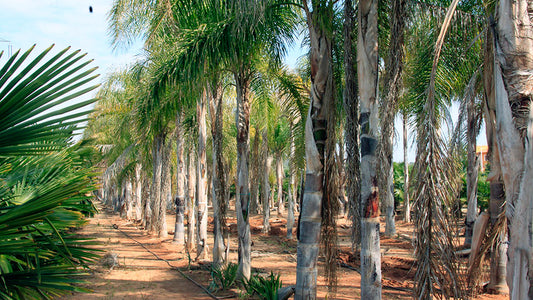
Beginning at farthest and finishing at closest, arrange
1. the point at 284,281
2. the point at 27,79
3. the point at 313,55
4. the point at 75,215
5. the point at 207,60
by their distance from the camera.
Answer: the point at 284,281 → the point at 207,60 → the point at 313,55 → the point at 75,215 → the point at 27,79

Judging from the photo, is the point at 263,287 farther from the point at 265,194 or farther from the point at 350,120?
the point at 265,194

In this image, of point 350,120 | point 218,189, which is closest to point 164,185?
point 218,189

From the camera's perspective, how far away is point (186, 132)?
14.9 m

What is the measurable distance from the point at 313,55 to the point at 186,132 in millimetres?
8834

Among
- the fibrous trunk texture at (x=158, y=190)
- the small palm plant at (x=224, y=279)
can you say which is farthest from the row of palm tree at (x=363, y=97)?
the fibrous trunk texture at (x=158, y=190)

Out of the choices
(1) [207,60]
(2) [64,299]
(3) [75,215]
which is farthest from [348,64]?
(2) [64,299]

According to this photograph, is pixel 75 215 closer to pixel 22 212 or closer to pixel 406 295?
pixel 22 212

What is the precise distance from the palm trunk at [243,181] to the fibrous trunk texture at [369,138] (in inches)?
134

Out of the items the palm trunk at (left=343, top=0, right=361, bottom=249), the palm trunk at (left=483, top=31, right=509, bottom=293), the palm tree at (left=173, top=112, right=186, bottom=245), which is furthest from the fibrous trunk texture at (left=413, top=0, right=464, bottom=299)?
the palm tree at (left=173, top=112, right=186, bottom=245)

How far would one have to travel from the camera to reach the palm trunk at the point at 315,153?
670 centimetres

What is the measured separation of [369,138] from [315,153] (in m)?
0.93

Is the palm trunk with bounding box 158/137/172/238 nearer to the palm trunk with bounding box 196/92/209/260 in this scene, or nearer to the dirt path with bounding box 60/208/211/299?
the dirt path with bounding box 60/208/211/299

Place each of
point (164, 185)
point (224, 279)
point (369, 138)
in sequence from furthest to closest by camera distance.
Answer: point (164, 185) → point (224, 279) → point (369, 138)

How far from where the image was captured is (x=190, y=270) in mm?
11133
